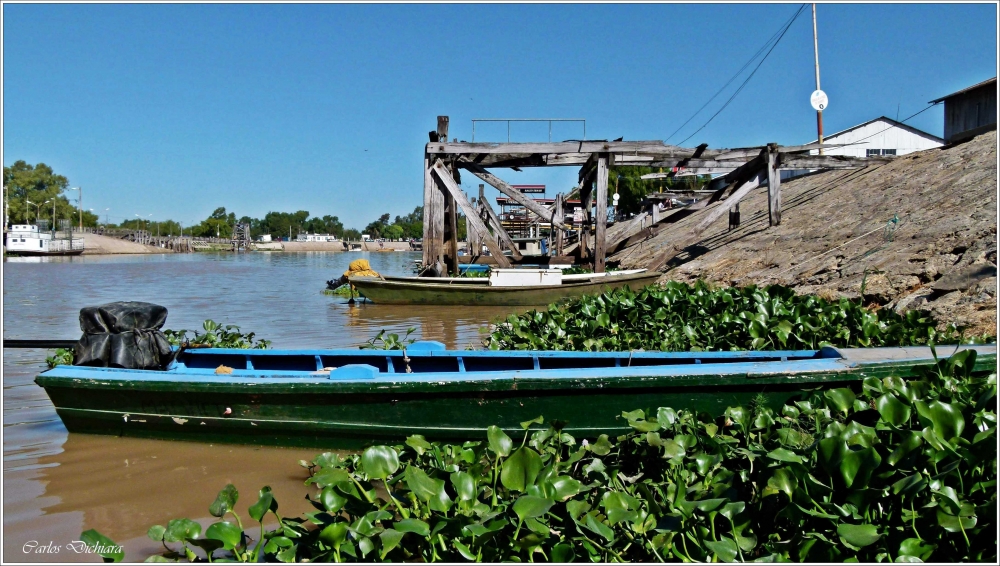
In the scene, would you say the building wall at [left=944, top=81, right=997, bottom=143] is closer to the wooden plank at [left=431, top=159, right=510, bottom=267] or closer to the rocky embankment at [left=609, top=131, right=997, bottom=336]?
the rocky embankment at [left=609, top=131, right=997, bottom=336]

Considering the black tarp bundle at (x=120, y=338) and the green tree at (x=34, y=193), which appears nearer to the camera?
the black tarp bundle at (x=120, y=338)

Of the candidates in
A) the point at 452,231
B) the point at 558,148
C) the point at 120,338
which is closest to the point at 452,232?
the point at 452,231

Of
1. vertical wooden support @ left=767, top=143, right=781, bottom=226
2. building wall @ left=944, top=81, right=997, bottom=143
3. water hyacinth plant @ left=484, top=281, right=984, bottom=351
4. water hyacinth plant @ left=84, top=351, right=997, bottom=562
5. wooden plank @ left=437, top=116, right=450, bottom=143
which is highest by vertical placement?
building wall @ left=944, top=81, right=997, bottom=143

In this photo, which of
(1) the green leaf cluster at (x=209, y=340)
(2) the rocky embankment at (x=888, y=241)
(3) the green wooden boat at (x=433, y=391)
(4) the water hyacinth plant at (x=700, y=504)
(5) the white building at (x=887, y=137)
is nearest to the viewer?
(4) the water hyacinth plant at (x=700, y=504)

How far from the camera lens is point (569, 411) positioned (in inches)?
186

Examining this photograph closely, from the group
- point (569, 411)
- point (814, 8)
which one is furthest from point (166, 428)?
point (814, 8)

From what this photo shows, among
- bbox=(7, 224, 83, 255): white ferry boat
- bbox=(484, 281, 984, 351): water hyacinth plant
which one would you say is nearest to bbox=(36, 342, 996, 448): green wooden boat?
bbox=(484, 281, 984, 351): water hyacinth plant

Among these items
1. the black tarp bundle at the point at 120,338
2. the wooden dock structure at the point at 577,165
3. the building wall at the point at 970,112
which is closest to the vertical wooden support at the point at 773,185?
the wooden dock structure at the point at 577,165

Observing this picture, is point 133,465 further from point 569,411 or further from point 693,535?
point 693,535

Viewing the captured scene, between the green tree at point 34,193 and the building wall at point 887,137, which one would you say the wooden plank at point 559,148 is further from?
the green tree at point 34,193

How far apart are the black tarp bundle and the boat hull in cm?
874

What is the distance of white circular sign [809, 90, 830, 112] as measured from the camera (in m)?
21.6

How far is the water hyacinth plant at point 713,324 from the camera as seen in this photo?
632cm

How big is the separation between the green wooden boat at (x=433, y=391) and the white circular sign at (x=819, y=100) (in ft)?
61.6
